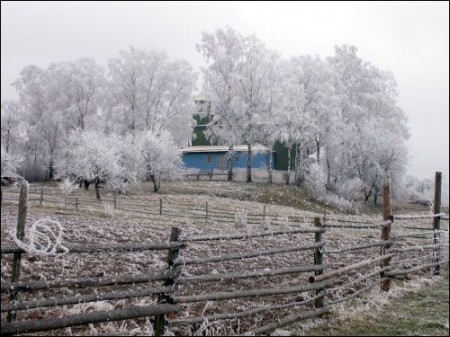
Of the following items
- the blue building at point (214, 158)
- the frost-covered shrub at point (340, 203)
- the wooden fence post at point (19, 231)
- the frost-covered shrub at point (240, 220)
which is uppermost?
the blue building at point (214, 158)

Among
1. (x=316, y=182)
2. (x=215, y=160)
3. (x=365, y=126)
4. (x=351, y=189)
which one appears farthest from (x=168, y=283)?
(x=215, y=160)

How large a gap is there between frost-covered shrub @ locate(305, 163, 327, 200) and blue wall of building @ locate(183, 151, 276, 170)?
29.1ft

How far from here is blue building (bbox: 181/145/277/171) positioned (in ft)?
150

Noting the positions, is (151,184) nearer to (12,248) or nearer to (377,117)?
(377,117)

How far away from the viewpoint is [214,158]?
48.0m

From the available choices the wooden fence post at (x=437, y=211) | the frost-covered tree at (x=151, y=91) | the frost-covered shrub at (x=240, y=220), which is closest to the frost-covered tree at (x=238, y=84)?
the frost-covered tree at (x=151, y=91)

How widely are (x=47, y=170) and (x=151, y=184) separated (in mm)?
8272

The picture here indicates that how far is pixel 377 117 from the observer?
138ft

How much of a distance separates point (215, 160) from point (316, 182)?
14277mm

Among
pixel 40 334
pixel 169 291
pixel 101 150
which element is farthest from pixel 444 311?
pixel 101 150

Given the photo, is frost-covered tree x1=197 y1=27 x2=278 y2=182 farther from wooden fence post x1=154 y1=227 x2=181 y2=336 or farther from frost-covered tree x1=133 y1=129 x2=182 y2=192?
wooden fence post x1=154 y1=227 x2=181 y2=336

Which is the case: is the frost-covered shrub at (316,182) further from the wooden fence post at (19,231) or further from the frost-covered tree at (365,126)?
the wooden fence post at (19,231)

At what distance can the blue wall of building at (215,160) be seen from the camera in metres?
45.7

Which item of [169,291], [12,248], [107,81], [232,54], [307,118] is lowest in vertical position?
[169,291]
